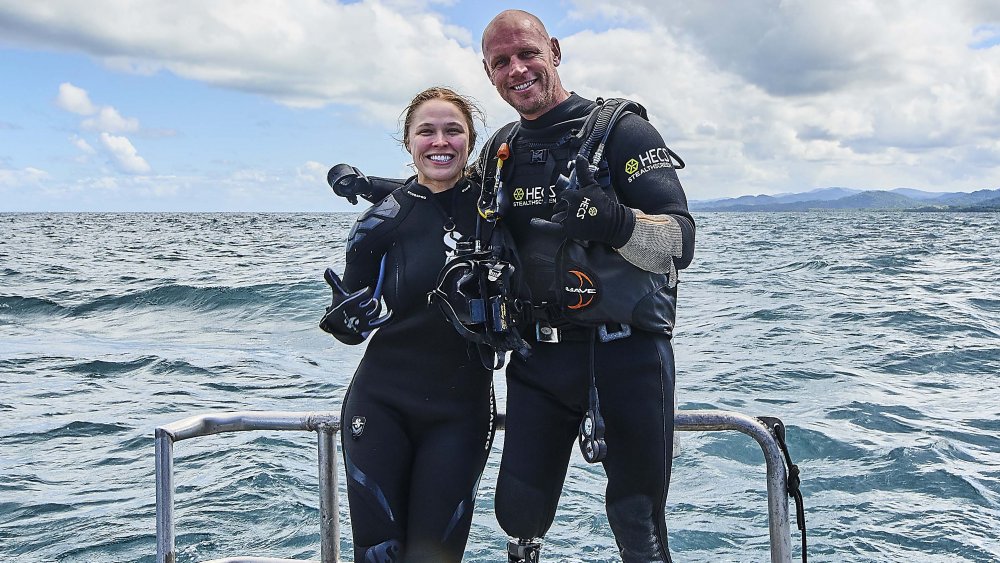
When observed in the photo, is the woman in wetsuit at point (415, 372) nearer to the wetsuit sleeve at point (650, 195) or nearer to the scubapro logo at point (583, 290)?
the scubapro logo at point (583, 290)

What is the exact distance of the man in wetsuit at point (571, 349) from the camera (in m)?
2.89

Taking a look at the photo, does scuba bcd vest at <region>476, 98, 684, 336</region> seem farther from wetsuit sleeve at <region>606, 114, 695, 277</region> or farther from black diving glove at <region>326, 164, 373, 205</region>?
black diving glove at <region>326, 164, 373, 205</region>

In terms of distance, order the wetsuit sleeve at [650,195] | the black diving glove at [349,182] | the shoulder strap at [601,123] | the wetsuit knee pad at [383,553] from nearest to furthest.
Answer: the wetsuit sleeve at [650,195]
the shoulder strap at [601,123]
the wetsuit knee pad at [383,553]
the black diving glove at [349,182]

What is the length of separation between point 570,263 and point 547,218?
238mm

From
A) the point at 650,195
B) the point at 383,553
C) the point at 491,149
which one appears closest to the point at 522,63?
the point at 491,149

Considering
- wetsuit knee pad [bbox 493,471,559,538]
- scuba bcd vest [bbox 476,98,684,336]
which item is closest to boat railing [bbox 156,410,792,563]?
wetsuit knee pad [bbox 493,471,559,538]

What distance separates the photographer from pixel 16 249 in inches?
1784

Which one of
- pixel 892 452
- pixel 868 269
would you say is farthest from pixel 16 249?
pixel 892 452

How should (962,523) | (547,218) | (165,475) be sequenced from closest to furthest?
(165,475) < (547,218) < (962,523)

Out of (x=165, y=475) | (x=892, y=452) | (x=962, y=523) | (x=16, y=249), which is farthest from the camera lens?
(x=16, y=249)

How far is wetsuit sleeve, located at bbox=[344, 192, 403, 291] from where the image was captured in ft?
10.9

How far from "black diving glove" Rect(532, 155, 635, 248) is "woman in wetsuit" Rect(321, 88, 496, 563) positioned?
0.67 metres

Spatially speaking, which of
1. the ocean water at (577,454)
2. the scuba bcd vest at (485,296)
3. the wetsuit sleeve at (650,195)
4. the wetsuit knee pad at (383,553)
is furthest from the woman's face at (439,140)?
the ocean water at (577,454)

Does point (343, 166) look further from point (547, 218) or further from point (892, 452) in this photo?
point (892, 452)
